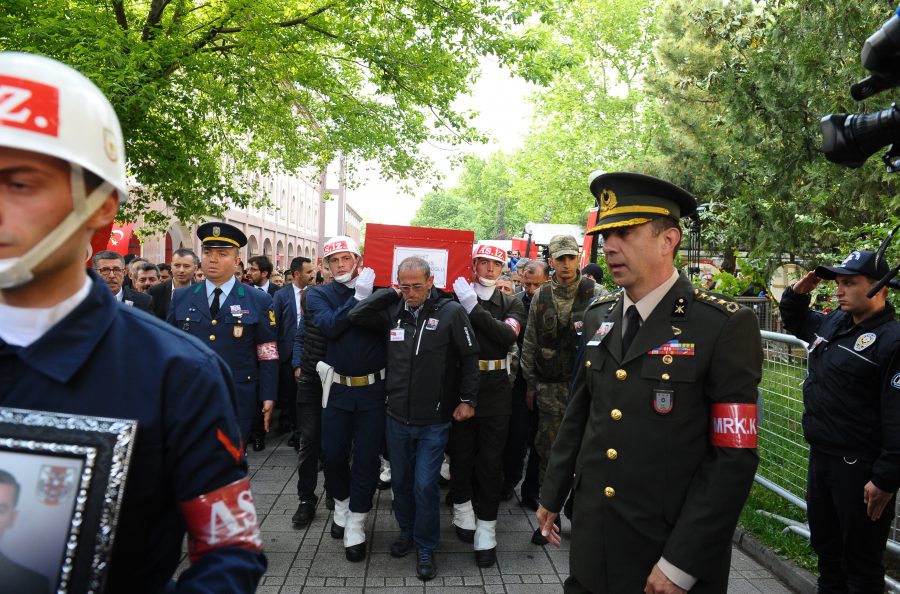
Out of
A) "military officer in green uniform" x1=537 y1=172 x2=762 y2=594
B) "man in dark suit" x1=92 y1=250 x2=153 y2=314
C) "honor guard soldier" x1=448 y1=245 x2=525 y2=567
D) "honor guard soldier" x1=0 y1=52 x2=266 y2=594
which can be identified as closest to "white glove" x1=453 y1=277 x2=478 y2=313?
"honor guard soldier" x1=448 y1=245 x2=525 y2=567

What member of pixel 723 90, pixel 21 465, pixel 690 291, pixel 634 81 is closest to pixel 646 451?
pixel 690 291

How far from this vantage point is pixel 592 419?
2.72 meters

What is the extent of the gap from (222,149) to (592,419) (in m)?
14.2

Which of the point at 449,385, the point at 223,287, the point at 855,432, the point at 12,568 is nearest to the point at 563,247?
the point at 449,385

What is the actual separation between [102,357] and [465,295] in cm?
416

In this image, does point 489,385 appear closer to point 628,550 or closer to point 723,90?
point 628,550

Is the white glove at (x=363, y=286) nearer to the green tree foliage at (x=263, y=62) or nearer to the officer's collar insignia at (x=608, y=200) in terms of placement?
the officer's collar insignia at (x=608, y=200)

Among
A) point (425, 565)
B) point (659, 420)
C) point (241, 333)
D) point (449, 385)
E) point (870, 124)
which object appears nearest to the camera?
point (870, 124)

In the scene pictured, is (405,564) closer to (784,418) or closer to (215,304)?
(215,304)

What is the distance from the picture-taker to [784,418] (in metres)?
5.42

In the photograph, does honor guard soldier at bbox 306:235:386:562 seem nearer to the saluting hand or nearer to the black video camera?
the saluting hand

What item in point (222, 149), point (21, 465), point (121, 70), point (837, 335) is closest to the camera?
point (21, 465)

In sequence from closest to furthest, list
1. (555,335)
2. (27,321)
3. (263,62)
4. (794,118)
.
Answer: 1. (27,321)
2. (555,335)
3. (794,118)
4. (263,62)

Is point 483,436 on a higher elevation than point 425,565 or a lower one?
higher
